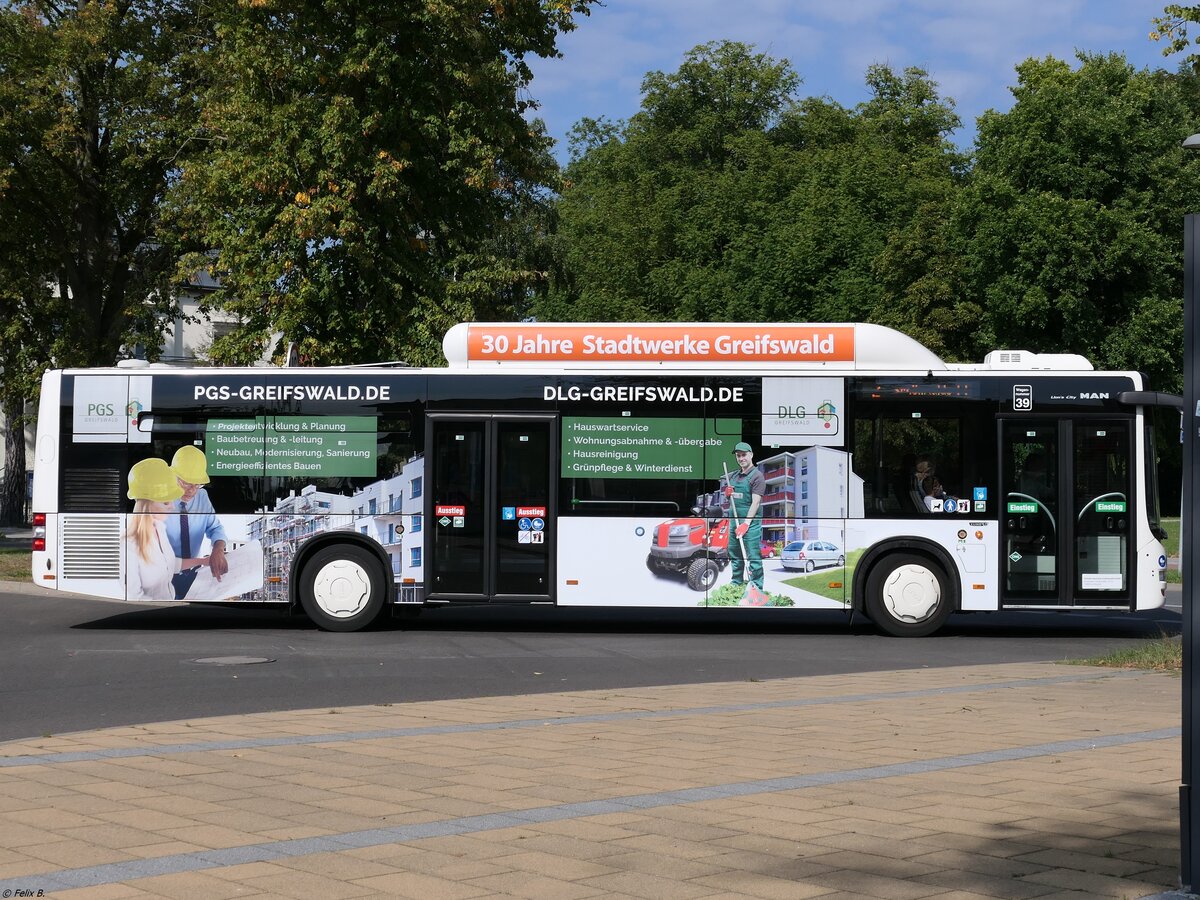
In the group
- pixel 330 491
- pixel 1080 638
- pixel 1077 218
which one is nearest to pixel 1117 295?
pixel 1077 218

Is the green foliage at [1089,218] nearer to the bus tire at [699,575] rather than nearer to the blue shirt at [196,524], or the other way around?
the bus tire at [699,575]

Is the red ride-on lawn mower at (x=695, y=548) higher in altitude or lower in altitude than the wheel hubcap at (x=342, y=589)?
higher

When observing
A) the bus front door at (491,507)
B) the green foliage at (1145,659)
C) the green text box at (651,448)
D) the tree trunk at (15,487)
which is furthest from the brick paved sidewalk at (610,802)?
the tree trunk at (15,487)

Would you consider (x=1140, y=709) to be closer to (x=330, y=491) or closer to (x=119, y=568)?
(x=330, y=491)

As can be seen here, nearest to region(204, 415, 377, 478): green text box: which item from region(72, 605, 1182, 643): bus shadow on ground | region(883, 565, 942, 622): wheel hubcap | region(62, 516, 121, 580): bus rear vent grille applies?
region(62, 516, 121, 580): bus rear vent grille

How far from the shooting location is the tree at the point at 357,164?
71.7ft

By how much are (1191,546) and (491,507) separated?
11945 millimetres

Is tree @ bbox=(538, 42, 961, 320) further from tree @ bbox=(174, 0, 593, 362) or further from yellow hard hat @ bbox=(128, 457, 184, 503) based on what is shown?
yellow hard hat @ bbox=(128, 457, 184, 503)

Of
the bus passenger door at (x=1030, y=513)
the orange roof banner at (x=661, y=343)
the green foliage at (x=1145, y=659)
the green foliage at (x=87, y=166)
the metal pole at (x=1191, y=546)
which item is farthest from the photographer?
the green foliage at (x=87, y=166)

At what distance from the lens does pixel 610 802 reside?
6844 millimetres

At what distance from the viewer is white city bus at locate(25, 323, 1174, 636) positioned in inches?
637

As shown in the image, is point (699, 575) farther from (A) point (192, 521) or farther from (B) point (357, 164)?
(B) point (357, 164)

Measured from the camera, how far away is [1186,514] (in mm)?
5086

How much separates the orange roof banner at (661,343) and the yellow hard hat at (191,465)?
11.2 ft
